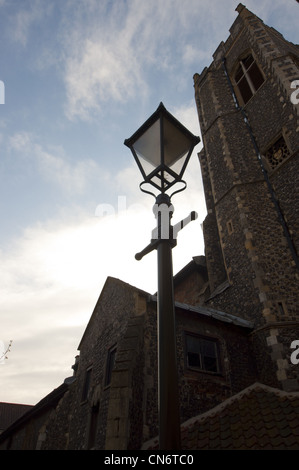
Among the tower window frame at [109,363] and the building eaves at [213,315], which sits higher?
the building eaves at [213,315]

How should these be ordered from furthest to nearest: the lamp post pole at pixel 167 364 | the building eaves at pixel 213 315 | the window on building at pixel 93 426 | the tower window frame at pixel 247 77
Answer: the tower window frame at pixel 247 77, the window on building at pixel 93 426, the building eaves at pixel 213 315, the lamp post pole at pixel 167 364

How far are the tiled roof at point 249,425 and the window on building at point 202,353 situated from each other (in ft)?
3.82

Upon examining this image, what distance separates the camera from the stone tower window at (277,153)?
13.8 metres

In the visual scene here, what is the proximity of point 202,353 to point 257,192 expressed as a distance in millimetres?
7577

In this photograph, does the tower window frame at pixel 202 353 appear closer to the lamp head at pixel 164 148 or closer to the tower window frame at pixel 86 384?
the tower window frame at pixel 86 384

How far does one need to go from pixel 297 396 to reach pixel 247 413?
1.31 m

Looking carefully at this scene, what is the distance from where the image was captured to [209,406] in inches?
328

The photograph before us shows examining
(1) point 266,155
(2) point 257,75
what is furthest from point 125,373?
(2) point 257,75

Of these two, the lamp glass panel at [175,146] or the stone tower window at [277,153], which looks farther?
the stone tower window at [277,153]

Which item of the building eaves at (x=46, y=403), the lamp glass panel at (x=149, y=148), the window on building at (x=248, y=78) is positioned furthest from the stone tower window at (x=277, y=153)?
the building eaves at (x=46, y=403)

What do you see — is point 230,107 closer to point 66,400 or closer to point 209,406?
point 209,406

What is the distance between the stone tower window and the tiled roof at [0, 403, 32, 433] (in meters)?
42.0

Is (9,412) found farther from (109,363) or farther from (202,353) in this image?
(202,353)
